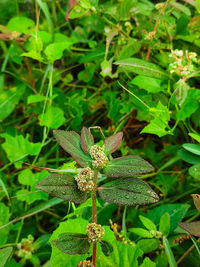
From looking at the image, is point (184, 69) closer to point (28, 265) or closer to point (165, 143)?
point (165, 143)

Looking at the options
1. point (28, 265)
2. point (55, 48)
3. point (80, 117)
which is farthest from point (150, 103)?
point (28, 265)

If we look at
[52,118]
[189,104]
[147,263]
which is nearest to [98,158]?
[147,263]

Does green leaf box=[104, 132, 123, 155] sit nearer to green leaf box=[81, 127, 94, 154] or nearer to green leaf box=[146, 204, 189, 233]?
green leaf box=[81, 127, 94, 154]

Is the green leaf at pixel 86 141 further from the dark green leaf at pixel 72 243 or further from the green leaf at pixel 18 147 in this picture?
the green leaf at pixel 18 147

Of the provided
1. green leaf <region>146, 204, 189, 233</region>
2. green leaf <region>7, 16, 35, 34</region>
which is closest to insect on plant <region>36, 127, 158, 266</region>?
green leaf <region>146, 204, 189, 233</region>

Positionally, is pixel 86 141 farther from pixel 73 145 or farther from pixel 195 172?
pixel 195 172

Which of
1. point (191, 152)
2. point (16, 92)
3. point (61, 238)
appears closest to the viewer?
point (61, 238)
